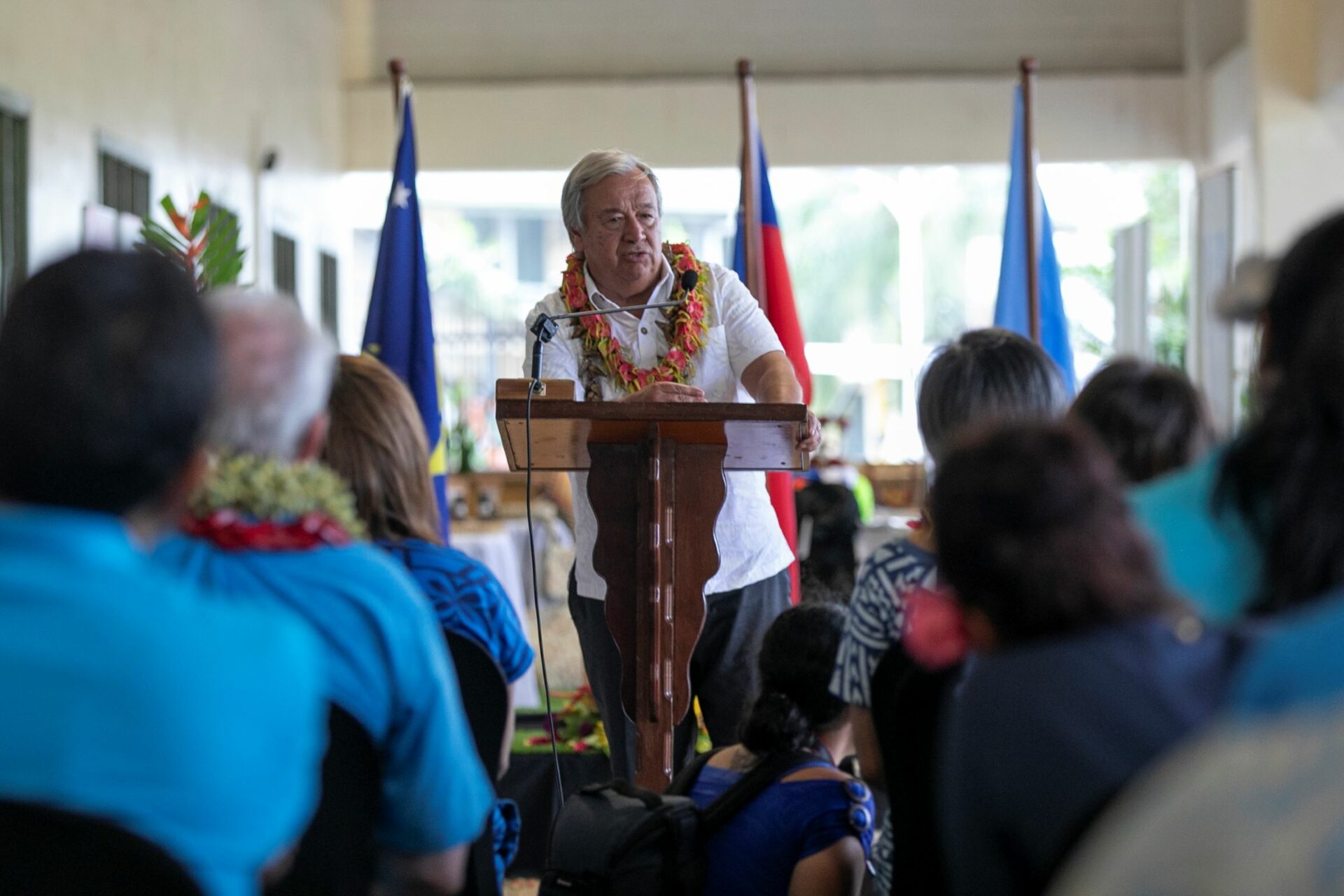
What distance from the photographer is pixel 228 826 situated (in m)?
0.99

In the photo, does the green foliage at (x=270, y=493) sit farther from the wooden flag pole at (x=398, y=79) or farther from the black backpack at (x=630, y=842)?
the wooden flag pole at (x=398, y=79)

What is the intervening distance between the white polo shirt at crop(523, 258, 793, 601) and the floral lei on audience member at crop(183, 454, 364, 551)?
145 centimetres

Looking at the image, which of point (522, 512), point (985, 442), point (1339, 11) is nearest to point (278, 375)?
point (985, 442)

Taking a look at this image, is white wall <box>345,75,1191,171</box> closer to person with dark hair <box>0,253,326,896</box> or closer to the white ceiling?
the white ceiling

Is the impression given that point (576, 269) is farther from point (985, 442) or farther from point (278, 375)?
point (985, 442)

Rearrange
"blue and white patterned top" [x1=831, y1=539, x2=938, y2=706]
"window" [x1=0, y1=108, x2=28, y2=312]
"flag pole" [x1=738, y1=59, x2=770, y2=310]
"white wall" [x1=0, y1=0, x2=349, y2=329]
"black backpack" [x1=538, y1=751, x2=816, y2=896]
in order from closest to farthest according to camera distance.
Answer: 1. "blue and white patterned top" [x1=831, y1=539, x2=938, y2=706]
2. "black backpack" [x1=538, y1=751, x2=816, y2=896]
3. "flag pole" [x1=738, y1=59, x2=770, y2=310]
4. "window" [x1=0, y1=108, x2=28, y2=312]
5. "white wall" [x1=0, y1=0, x2=349, y2=329]

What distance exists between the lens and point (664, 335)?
2928 millimetres

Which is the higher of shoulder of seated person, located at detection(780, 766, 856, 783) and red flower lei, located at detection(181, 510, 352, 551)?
red flower lei, located at detection(181, 510, 352, 551)

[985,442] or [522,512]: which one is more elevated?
[985,442]

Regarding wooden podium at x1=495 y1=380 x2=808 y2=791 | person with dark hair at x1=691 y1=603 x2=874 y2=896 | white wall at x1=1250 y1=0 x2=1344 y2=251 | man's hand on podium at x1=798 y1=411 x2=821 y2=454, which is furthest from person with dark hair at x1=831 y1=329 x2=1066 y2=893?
white wall at x1=1250 y1=0 x2=1344 y2=251

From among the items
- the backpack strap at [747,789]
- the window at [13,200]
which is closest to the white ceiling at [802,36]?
the window at [13,200]

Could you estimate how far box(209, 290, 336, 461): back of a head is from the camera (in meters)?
1.45

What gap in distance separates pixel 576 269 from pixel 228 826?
2.15 metres

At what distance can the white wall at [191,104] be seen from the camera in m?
5.97
